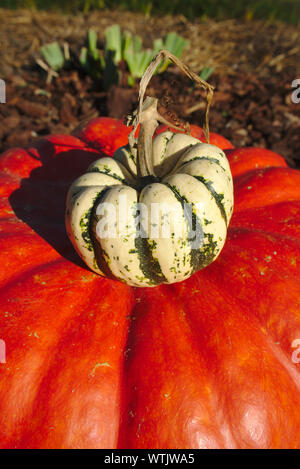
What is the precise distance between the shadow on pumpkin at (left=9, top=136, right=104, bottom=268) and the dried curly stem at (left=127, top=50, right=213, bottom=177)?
1.77 ft

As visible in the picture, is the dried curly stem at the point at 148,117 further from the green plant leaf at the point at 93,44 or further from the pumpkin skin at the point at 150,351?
the green plant leaf at the point at 93,44

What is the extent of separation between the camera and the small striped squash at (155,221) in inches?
56.9

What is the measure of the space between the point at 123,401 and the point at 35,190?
1281mm

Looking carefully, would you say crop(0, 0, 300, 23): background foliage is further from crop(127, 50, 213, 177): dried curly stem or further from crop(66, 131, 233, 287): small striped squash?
crop(66, 131, 233, 287): small striped squash

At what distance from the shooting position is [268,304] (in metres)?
1.53

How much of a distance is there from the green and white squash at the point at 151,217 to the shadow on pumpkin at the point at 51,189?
0.30 metres

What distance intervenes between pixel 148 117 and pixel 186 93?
3031 mm

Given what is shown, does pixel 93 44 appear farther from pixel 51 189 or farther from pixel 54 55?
pixel 51 189

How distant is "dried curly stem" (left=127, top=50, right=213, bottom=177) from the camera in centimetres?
135

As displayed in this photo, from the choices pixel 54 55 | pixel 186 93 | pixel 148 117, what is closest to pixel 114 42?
pixel 54 55

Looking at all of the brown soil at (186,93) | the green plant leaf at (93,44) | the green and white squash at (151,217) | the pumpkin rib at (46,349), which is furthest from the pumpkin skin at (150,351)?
the green plant leaf at (93,44)

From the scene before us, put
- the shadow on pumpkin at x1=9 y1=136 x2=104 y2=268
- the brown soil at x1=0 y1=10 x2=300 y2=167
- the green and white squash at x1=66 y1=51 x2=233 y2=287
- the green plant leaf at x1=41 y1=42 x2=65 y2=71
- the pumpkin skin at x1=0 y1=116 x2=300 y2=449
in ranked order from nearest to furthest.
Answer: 1. the pumpkin skin at x1=0 y1=116 x2=300 y2=449
2. the green and white squash at x1=66 y1=51 x2=233 y2=287
3. the shadow on pumpkin at x1=9 y1=136 x2=104 y2=268
4. the brown soil at x1=0 y1=10 x2=300 y2=167
5. the green plant leaf at x1=41 y1=42 x2=65 y2=71

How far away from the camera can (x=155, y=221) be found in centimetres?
143

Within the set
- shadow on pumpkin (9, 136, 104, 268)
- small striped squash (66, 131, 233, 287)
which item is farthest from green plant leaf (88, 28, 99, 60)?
small striped squash (66, 131, 233, 287)
